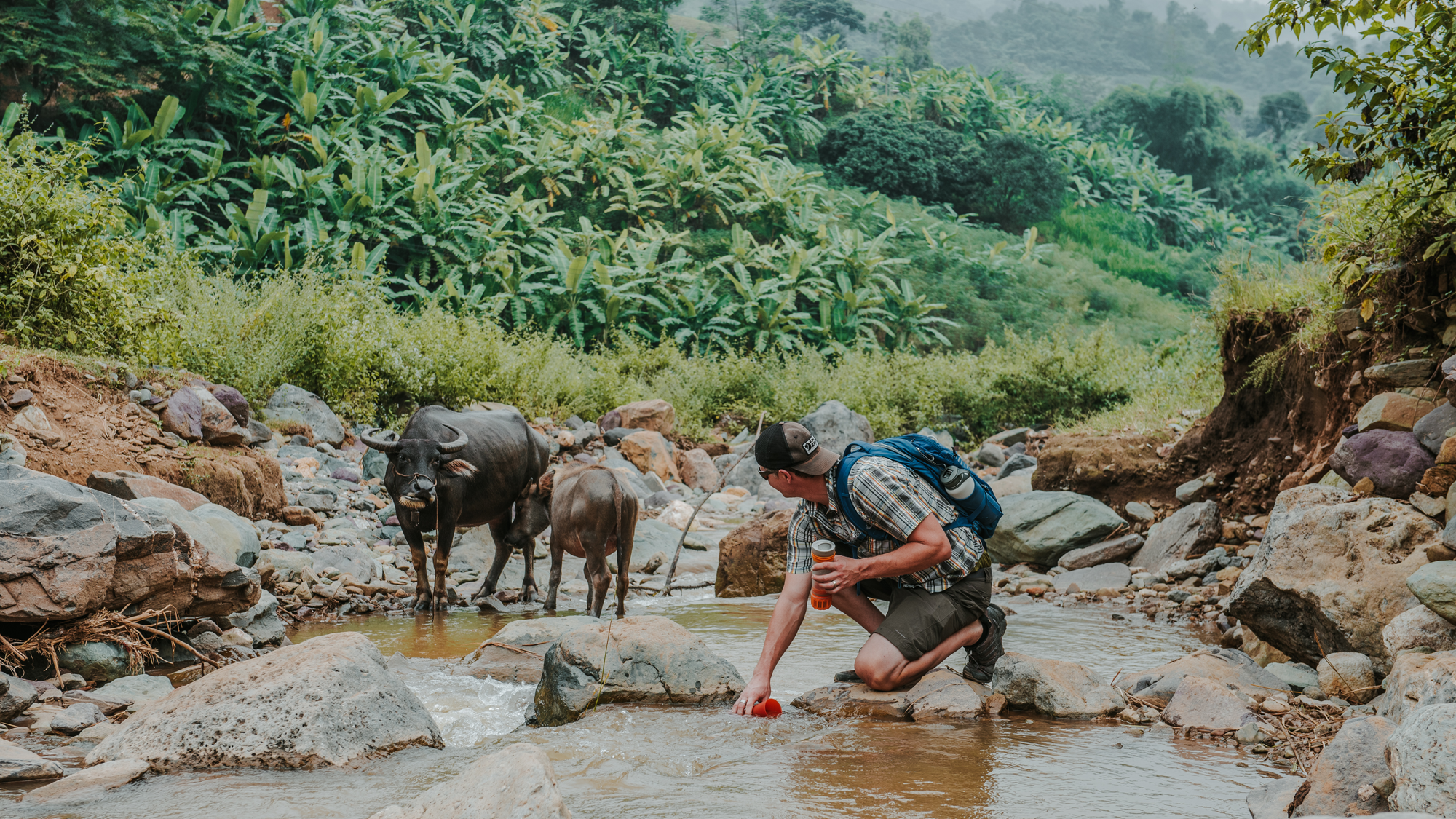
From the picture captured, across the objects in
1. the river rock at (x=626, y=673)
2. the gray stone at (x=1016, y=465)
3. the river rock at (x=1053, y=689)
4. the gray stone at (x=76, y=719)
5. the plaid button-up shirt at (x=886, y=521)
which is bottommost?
the gray stone at (x=1016, y=465)

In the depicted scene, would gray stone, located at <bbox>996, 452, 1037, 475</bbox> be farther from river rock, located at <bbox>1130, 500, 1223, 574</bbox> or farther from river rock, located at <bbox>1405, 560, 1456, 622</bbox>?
river rock, located at <bbox>1405, 560, 1456, 622</bbox>

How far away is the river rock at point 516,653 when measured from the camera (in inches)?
A: 214

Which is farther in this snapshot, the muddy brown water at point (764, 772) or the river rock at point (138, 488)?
the river rock at point (138, 488)

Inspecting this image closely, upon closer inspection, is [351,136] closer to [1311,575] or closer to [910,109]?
[910,109]

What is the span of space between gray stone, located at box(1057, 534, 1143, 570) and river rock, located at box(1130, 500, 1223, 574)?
0.17 metres

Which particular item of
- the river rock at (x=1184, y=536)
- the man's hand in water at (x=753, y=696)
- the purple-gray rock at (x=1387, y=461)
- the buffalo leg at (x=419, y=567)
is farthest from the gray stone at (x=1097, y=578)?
the buffalo leg at (x=419, y=567)

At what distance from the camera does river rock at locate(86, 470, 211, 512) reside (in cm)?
661

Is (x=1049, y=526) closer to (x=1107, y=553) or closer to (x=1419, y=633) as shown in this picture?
(x=1107, y=553)

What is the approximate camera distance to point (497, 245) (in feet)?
73.6

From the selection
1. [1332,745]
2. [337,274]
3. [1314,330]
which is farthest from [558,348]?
[1332,745]

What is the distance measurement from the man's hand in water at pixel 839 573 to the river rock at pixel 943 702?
2.35ft

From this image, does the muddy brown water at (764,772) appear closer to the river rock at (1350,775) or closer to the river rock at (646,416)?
the river rock at (1350,775)

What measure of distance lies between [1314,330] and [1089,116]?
1458 inches

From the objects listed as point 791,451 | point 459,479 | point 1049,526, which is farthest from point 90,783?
point 1049,526
